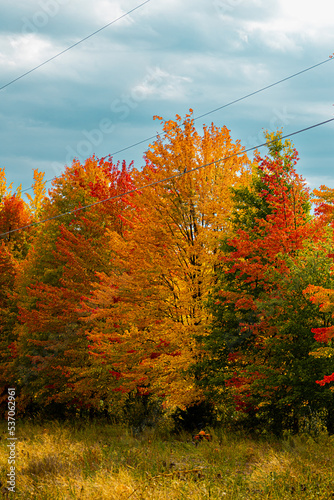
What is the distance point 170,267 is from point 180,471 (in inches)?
303

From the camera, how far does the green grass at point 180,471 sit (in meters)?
8.40

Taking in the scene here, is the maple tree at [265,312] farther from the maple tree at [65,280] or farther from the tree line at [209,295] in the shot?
the maple tree at [65,280]

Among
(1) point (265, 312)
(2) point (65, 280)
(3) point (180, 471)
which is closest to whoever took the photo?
(3) point (180, 471)

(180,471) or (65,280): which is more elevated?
(65,280)

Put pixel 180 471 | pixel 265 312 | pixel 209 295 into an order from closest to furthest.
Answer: pixel 180 471
pixel 265 312
pixel 209 295

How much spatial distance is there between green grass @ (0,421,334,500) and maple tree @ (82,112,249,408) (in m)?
3.26

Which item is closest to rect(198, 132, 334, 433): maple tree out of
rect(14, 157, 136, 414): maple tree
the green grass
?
the green grass

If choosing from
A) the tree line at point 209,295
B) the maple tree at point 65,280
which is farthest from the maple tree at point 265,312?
the maple tree at point 65,280

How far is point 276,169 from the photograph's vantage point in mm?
17141

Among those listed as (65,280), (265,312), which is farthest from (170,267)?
(65,280)

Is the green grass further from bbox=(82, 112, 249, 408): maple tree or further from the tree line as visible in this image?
bbox=(82, 112, 249, 408): maple tree

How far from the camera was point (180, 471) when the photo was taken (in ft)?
32.3

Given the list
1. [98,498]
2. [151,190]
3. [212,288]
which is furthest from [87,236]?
[98,498]

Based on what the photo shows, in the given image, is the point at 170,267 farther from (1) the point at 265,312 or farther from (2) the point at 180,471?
(2) the point at 180,471
